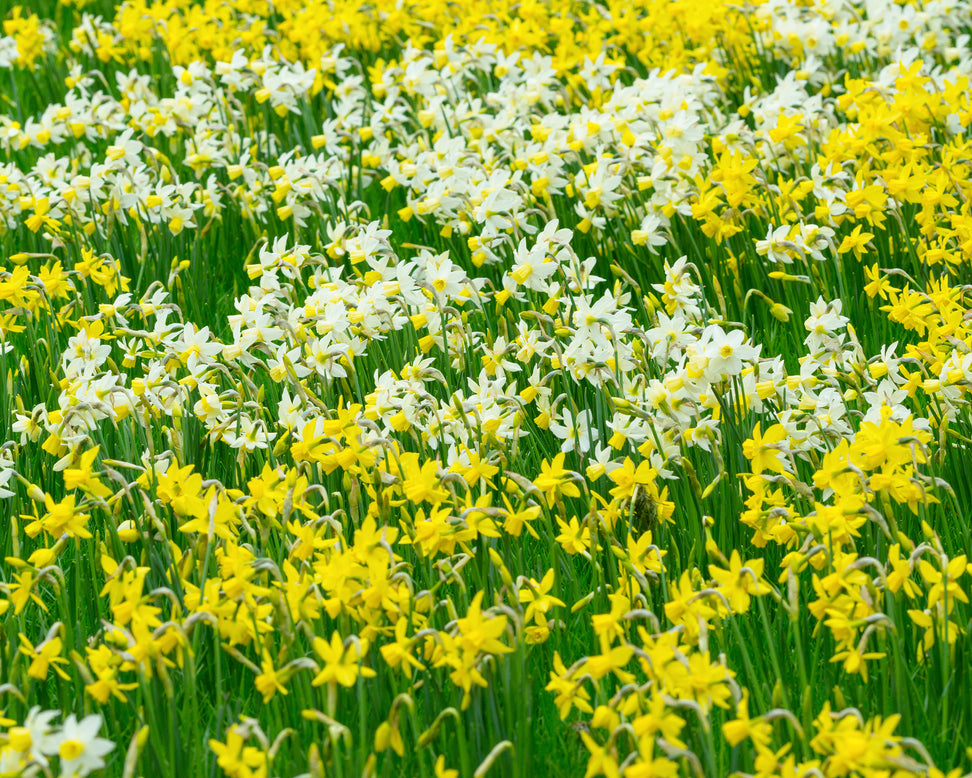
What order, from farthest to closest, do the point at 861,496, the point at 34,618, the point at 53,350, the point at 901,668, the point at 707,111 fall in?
the point at 707,111
the point at 53,350
the point at 34,618
the point at 861,496
the point at 901,668

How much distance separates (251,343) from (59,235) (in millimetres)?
1705

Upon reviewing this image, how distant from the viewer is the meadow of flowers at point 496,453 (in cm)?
230

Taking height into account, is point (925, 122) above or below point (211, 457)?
above

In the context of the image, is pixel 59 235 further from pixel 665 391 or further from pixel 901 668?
pixel 901 668

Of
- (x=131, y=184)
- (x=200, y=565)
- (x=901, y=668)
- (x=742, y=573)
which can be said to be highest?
(x=131, y=184)

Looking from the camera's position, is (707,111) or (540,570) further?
(707,111)

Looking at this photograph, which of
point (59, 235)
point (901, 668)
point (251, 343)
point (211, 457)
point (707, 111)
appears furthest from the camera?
point (707, 111)

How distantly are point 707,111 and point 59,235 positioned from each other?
3.11 meters

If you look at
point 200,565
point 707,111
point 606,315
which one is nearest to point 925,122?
point 707,111

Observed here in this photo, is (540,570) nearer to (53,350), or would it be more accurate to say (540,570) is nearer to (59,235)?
(53,350)

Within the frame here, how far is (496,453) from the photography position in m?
2.95

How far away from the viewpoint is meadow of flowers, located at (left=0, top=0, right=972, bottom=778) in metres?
2.30

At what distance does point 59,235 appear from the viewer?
15.9ft

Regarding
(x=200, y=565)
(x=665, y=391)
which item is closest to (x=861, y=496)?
(x=665, y=391)
